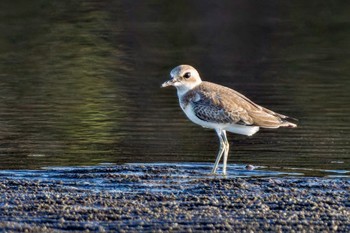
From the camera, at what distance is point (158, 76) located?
24.1m

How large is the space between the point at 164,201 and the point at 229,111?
322cm

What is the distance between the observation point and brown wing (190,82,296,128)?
15.4 metres

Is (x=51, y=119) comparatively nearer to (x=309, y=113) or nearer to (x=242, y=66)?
(x=309, y=113)

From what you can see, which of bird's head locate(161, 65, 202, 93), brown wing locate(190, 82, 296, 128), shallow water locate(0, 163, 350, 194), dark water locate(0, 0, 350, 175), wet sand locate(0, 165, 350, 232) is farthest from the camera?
dark water locate(0, 0, 350, 175)

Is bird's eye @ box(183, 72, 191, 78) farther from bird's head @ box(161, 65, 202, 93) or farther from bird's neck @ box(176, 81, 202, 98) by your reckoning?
bird's neck @ box(176, 81, 202, 98)

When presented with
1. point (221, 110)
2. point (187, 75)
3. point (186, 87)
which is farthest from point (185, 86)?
point (221, 110)

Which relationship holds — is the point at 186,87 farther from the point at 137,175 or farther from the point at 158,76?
the point at 158,76

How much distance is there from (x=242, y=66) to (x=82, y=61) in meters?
3.95

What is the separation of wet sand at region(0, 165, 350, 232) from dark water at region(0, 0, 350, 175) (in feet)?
3.92

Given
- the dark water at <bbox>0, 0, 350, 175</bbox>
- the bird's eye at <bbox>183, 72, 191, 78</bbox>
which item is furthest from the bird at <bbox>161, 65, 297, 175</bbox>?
the dark water at <bbox>0, 0, 350, 175</bbox>

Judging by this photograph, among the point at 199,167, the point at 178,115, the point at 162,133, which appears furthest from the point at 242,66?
the point at 199,167

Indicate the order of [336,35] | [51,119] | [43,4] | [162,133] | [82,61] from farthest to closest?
[43,4] < [336,35] < [82,61] < [51,119] < [162,133]

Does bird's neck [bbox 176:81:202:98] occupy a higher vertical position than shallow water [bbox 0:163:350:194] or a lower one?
higher

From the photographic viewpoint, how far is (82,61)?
2605 cm
